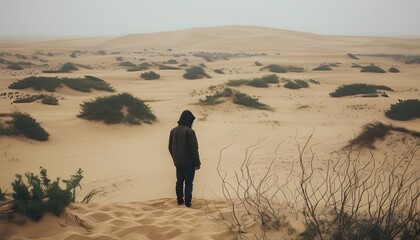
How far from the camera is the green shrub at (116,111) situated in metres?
11.3

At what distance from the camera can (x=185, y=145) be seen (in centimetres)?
516

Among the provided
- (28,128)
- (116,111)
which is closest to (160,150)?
(116,111)

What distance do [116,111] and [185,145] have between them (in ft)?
22.9

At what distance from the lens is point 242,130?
11.4 m

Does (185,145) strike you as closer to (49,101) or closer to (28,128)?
(28,128)

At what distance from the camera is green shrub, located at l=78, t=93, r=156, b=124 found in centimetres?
1132

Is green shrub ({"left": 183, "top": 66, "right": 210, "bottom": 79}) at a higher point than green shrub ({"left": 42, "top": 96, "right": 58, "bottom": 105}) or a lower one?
higher

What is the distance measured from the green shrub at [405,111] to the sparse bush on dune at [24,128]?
40.0 ft

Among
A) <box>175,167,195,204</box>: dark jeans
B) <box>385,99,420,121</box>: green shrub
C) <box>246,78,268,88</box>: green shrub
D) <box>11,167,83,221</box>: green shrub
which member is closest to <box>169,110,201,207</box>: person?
<box>175,167,195,204</box>: dark jeans

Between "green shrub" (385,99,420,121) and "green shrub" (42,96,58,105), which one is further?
"green shrub" (42,96,58,105)

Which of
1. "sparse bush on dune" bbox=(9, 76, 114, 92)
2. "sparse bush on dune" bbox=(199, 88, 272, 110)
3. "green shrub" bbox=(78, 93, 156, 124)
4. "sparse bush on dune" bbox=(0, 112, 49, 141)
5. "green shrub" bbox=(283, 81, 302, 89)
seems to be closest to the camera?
"sparse bush on dune" bbox=(0, 112, 49, 141)

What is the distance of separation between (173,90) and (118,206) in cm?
1575

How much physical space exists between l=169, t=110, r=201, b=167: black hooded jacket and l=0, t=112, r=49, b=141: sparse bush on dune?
5628 mm

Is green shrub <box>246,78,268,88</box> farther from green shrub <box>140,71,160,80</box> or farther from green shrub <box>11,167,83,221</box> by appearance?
green shrub <box>11,167,83,221</box>
